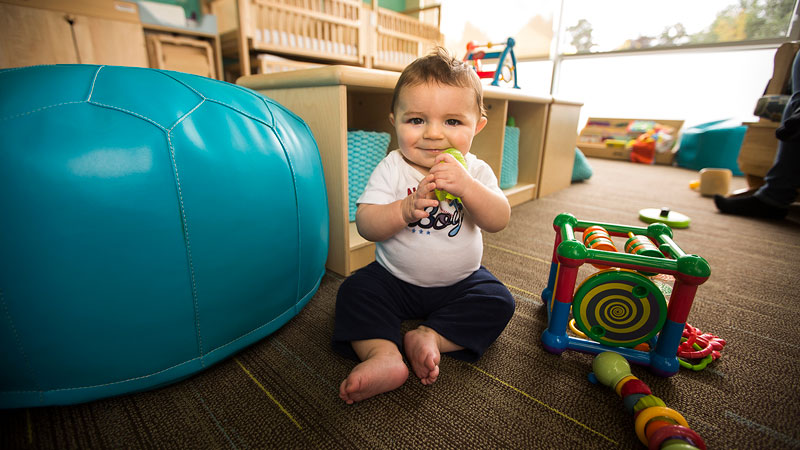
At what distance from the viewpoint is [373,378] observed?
574 millimetres

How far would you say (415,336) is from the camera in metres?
0.67

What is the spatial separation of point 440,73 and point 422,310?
472 millimetres

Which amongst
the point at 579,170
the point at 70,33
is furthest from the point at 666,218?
the point at 70,33

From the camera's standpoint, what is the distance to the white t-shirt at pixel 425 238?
751mm

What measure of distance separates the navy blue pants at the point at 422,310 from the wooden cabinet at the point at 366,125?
270 mm

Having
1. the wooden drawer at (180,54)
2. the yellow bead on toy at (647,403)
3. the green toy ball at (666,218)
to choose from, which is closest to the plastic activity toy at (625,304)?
the yellow bead on toy at (647,403)

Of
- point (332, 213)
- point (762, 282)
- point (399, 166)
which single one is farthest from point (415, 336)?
point (762, 282)

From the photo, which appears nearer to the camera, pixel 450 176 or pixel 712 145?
pixel 450 176

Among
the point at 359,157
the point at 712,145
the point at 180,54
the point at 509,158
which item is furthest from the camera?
the point at 712,145

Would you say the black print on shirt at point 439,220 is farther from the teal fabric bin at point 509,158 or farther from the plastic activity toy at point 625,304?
the teal fabric bin at point 509,158

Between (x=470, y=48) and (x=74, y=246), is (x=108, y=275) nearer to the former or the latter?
(x=74, y=246)

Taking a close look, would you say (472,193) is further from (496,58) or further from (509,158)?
(496,58)

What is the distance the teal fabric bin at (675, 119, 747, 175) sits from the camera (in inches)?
120

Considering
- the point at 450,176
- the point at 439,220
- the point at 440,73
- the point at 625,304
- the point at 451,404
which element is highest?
the point at 440,73
